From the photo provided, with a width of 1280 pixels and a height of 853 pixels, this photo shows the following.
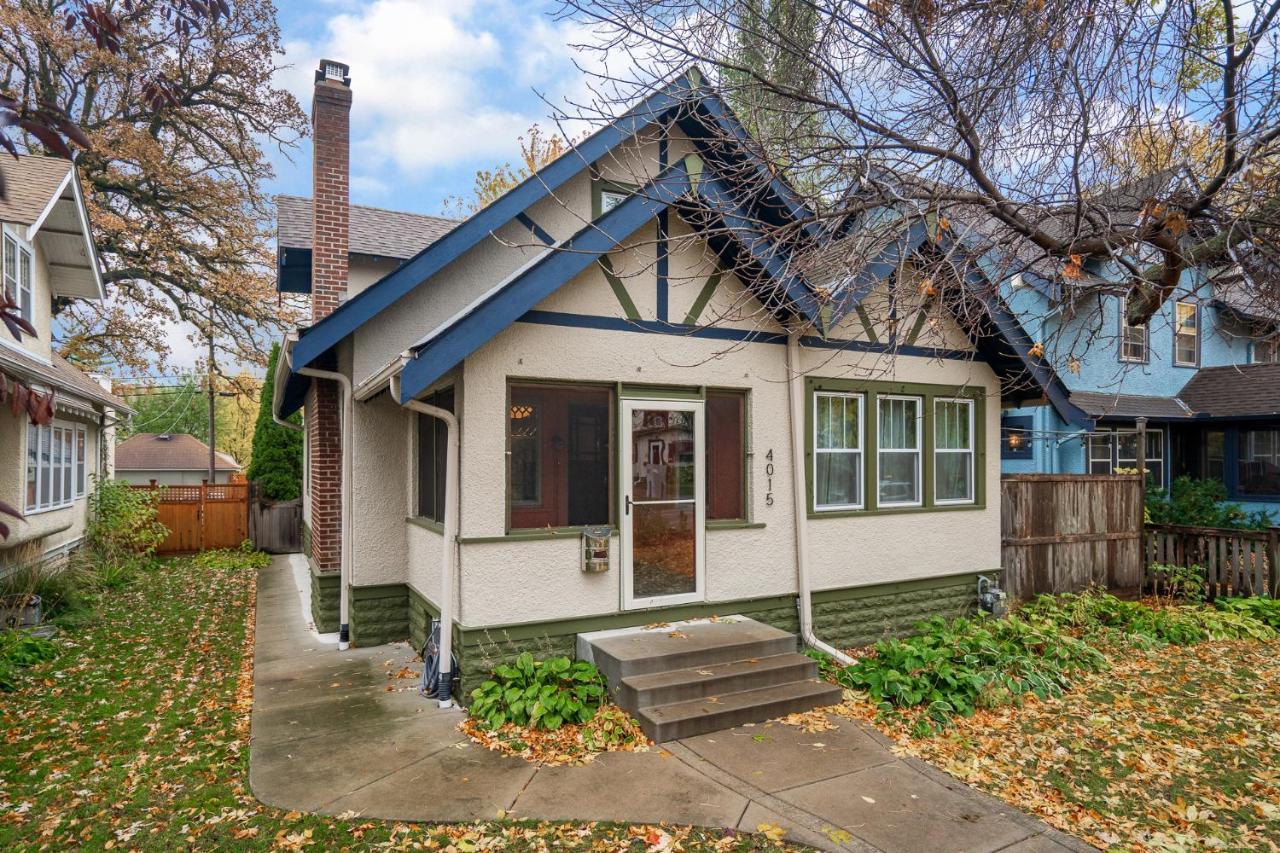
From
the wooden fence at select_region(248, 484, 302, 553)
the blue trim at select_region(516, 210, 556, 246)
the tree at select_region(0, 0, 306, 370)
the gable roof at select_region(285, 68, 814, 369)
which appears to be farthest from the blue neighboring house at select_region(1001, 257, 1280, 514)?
the tree at select_region(0, 0, 306, 370)

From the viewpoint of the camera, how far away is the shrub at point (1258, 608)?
9.32m

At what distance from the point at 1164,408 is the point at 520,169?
56.8ft

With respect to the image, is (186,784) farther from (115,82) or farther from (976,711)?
(115,82)

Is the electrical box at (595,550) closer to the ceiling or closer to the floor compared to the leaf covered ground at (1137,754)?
closer to the ceiling

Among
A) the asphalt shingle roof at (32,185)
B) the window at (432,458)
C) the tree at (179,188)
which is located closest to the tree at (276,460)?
the tree at (179,188)

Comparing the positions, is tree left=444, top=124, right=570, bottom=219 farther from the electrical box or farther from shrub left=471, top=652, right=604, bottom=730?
shrub left=471, top=652, right=604, bottom=730

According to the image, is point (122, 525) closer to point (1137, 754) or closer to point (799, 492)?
point (799, 492)

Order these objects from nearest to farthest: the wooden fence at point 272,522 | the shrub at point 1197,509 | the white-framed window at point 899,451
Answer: the white-framed window at point 899,451 → the shrub at point 1197,509 → the wooden fence at point 272,522

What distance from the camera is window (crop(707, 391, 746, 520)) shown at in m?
7.43

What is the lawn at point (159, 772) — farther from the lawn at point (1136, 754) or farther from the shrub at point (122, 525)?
the shrub at point (122, 525)

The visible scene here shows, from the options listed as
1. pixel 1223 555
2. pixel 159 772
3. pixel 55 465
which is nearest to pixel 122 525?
pixel 55 465

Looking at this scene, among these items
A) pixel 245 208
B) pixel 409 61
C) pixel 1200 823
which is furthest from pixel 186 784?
pixel 245 208

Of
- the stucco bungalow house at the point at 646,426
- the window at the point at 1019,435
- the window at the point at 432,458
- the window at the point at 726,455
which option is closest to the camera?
the stucco bungalow house at the point at 646,426

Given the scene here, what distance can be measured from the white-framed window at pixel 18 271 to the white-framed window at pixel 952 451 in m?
12.5
